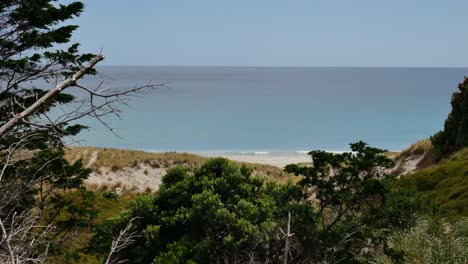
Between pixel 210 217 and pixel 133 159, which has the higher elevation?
pixel 133 159

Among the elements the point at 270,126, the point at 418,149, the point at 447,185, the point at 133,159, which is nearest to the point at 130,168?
the point at 133,159

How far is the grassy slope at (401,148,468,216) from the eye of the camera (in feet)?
44.0

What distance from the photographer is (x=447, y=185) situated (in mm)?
16141

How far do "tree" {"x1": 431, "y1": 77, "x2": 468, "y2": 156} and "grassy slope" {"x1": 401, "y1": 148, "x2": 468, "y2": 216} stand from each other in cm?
362

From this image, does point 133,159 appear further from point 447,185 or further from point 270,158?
point 447,185

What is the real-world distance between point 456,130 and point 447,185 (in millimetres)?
8459

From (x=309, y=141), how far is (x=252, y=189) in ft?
163

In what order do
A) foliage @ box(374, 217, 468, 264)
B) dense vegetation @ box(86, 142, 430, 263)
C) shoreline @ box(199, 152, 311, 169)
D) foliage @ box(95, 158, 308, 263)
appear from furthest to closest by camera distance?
shoreline @ box(199, 152, 311, 169) < foliage @ box(95, 158, 308, 263) < dense vegetation @ box(86, 142, 430, 263) < foliage @ box(374, 217, 468, 264)

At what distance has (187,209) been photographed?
11805 mm

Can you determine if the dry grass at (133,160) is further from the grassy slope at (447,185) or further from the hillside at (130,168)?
the grassy slope at (447,185)

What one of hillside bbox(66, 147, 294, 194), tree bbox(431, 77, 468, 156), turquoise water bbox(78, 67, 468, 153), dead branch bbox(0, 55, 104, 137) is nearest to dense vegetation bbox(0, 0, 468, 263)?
dead branch bbox(0, 55, 104, 137)

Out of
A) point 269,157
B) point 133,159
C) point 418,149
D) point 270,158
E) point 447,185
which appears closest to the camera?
point 447,185

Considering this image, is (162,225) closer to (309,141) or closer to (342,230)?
(342,230)

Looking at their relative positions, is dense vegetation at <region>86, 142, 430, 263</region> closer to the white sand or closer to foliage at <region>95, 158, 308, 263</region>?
foliage at <region>95, 158, 308, 263</region>
